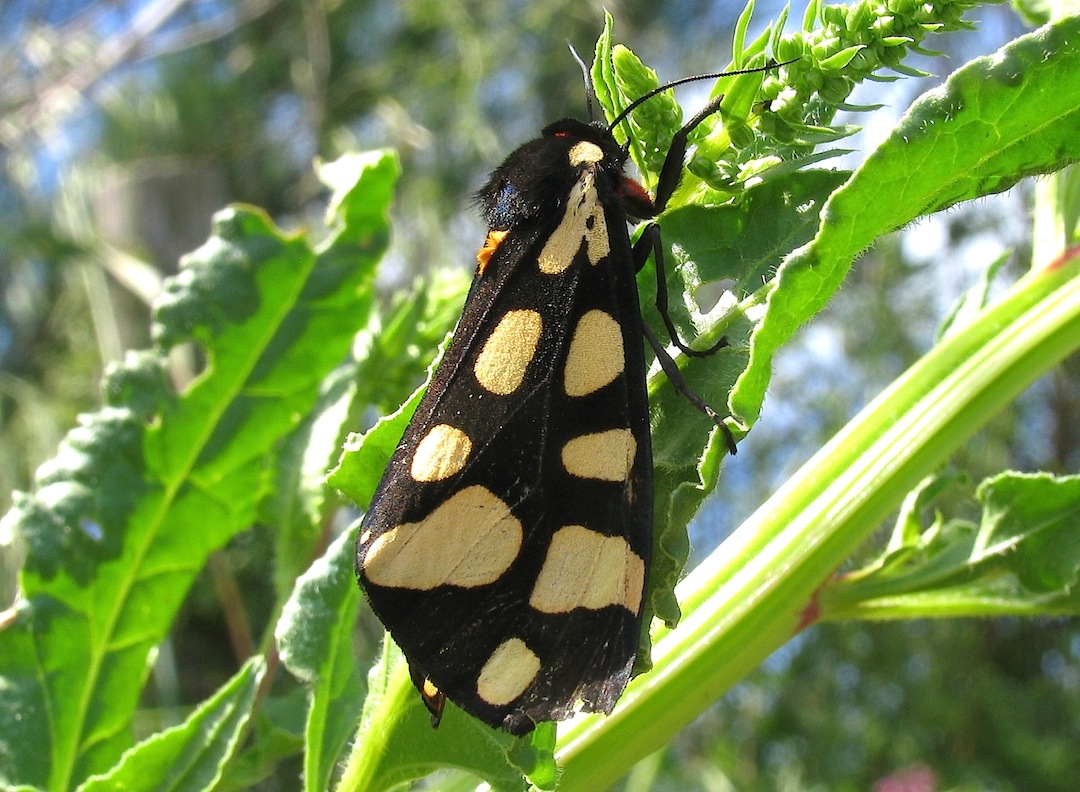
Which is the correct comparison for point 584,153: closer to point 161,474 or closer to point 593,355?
point 593,355

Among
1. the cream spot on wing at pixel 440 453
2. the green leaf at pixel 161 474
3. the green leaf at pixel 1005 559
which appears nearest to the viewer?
the cream spot on wing at pixel 440 453

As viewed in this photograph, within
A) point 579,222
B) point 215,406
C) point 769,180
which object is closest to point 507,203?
point 579,222

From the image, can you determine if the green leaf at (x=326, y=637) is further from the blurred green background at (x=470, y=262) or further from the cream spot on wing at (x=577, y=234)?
the blurred green background at (x=470, y=262)

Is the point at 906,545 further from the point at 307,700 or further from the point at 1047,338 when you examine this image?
the point at 307,700

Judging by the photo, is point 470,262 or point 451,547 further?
point 470,262

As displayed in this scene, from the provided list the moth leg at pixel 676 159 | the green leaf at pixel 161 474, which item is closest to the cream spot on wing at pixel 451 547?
the moth leg at pixel 676 159

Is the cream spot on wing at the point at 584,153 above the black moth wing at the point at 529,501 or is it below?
above

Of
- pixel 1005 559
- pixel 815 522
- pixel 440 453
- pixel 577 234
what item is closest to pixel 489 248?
pixel 577 234

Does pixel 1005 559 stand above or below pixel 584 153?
below
